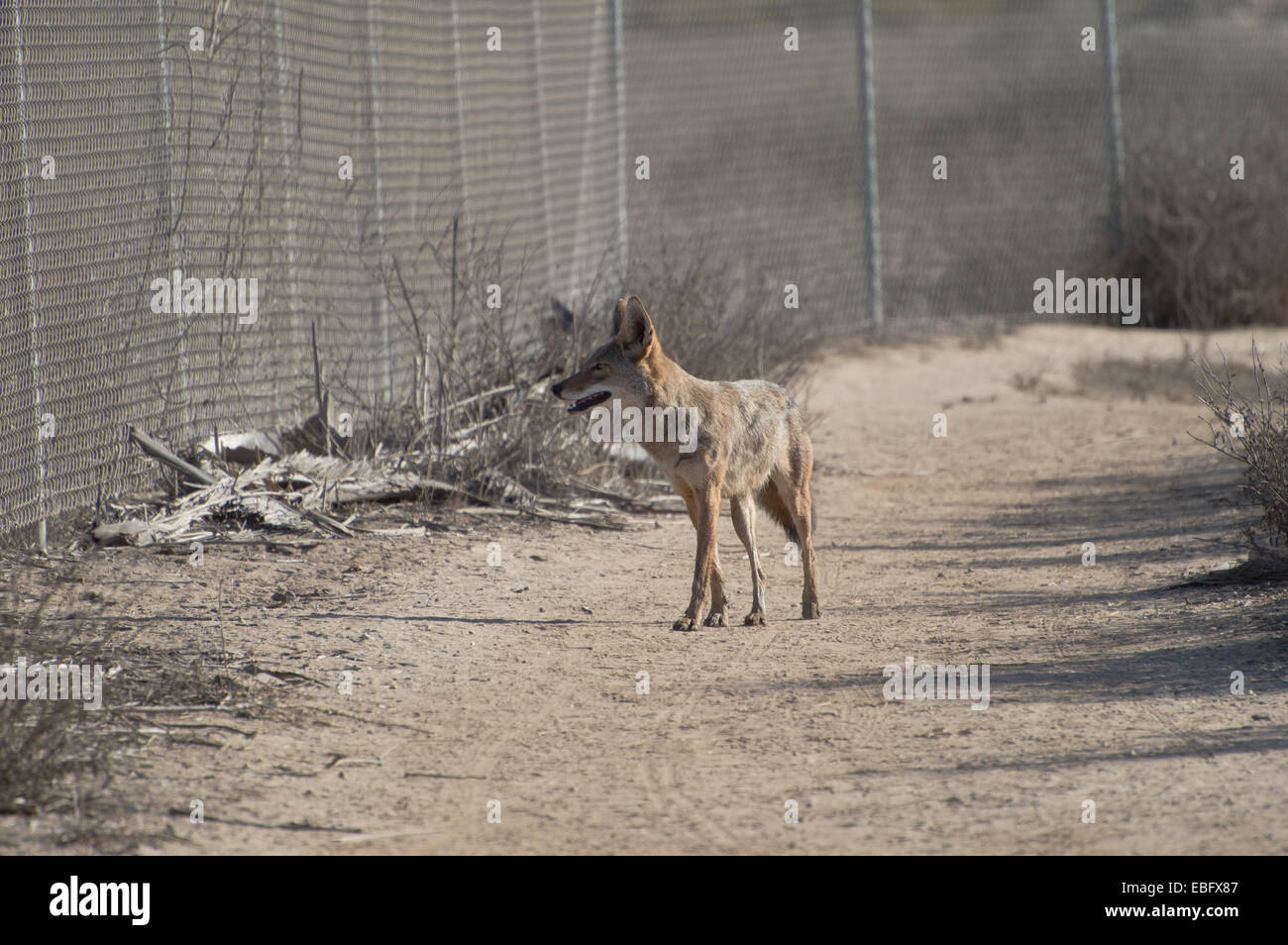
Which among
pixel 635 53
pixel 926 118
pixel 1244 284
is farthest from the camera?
pixel 926 118

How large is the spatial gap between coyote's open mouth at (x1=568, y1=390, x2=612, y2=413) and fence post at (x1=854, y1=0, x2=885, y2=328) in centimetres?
1070

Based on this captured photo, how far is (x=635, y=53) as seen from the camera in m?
16.8

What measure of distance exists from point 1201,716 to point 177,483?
244 inches

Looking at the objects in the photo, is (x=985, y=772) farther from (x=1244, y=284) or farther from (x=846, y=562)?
→ (x=1244, y=284)

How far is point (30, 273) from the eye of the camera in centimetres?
784

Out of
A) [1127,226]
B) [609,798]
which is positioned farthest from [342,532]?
[1127,226]

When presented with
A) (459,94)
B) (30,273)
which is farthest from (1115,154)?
(30,273)

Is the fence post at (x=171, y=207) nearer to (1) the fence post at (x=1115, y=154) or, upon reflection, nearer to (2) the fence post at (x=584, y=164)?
(2) the fence post at (x=584, y=164)

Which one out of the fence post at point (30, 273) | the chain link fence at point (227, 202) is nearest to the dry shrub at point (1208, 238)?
the chain link fence at point (227, 202)

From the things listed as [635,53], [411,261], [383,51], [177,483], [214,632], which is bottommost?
[214,632]

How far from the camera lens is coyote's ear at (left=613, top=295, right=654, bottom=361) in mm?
7207

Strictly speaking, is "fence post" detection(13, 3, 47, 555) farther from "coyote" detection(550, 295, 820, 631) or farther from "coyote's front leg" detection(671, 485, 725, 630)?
"coyote's front leg" detection(671, 485, 725, 630)

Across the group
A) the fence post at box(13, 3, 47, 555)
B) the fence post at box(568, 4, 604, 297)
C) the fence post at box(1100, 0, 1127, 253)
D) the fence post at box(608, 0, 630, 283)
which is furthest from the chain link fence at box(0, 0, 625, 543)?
the fence post at box(1100, 0, 1127, 253)

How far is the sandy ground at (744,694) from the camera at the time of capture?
180 inches
